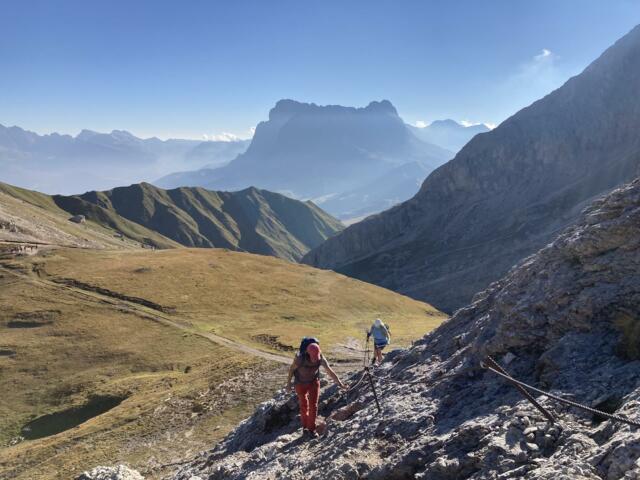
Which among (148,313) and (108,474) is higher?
(108,474)

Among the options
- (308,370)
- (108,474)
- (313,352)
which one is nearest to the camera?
(313,352)

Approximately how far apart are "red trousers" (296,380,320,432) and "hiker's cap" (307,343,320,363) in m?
1.10

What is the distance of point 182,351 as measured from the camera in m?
54.4

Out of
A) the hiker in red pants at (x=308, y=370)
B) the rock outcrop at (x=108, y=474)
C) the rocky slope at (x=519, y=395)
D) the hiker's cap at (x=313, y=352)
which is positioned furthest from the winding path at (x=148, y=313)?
the hiker's cap at (x=313, y=352)

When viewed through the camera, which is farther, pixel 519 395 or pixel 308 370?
pixel 308 370

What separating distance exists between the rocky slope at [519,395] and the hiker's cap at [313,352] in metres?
2.77

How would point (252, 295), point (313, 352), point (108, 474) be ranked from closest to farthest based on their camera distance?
point (313, 352), point (108, 474), point (252, 295)

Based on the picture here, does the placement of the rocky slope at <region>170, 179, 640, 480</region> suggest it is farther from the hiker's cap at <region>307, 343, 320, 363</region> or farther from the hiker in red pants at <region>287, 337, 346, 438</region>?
the hiker's cap at <region>307, 343, 320, 363</region>

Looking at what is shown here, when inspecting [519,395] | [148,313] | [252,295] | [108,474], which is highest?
[519,395]

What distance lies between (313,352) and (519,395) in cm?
672

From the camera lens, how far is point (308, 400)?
56.9 ft

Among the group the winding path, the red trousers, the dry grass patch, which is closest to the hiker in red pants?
the red trousers

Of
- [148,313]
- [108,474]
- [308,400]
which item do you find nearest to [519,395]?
[308,400]

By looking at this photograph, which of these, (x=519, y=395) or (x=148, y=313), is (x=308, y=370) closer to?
(x=519, y=395)
